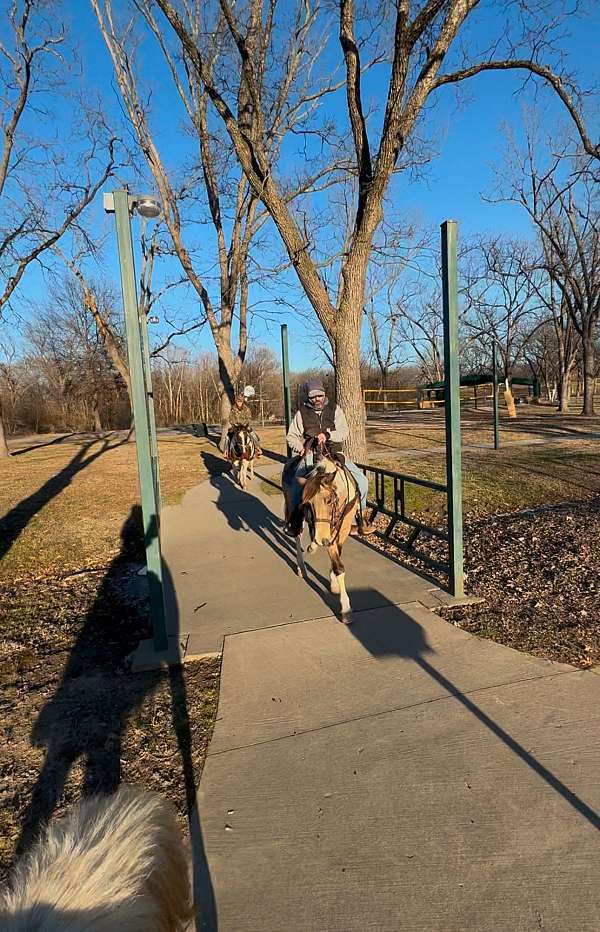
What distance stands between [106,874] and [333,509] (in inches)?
155

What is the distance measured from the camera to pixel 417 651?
4309 mm

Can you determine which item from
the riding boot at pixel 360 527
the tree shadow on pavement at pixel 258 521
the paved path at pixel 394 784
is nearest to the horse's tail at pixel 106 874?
the paved path at pixel 394 784

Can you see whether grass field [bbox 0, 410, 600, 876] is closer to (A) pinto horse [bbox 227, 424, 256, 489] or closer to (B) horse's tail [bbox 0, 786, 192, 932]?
(A) pinto horse [bbox 227, 424, 256, 489]

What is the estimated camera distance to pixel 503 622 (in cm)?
482

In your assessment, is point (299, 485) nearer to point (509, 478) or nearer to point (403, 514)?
point (403, 514)

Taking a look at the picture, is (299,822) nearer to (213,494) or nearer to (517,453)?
(213,494)

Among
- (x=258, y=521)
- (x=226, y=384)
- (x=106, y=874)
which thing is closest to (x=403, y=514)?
(x=258, y=521)

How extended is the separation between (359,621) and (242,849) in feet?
8.62

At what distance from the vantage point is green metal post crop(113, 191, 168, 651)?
14.6 feet

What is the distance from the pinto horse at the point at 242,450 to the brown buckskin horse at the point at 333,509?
24.8 ft

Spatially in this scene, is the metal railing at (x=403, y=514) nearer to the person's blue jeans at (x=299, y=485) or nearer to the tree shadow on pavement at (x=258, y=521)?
the person's blue jeans at (x=299, y=485)

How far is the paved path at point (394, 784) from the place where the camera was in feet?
7.13

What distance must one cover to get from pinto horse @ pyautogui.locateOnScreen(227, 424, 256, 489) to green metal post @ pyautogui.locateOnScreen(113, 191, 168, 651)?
7.86 meters

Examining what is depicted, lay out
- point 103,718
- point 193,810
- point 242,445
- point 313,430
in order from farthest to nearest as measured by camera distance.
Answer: point 242,445
point 313,430
point 103,718
point 193,810
